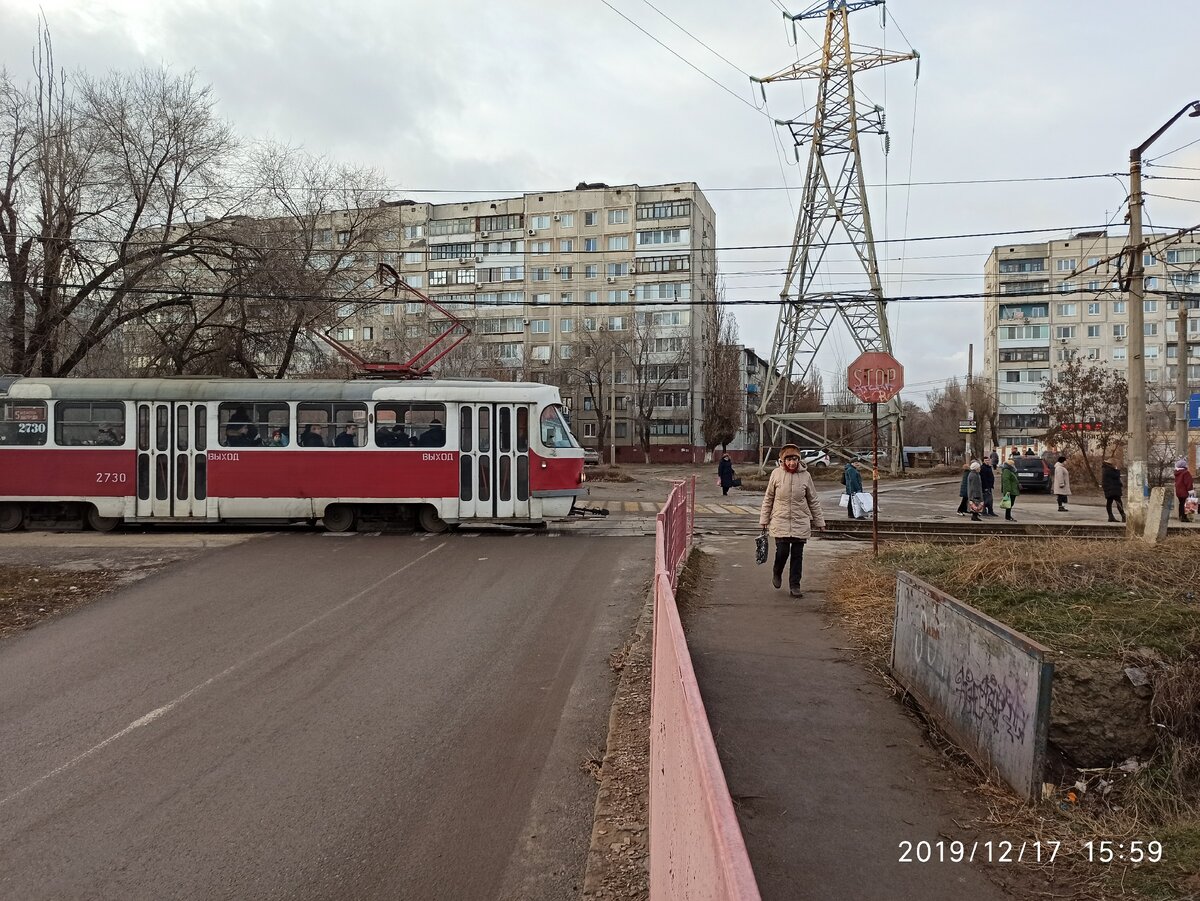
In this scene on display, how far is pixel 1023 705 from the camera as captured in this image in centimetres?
441

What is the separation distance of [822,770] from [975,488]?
19022 mm

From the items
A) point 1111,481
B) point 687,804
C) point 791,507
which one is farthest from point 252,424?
point 1111,481

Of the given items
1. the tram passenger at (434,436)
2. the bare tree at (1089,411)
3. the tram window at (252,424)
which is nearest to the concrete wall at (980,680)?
the tram passenger at (434,436)

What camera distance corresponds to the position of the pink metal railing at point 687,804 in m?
Answer: 1.83

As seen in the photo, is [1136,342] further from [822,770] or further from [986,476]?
[822,770]

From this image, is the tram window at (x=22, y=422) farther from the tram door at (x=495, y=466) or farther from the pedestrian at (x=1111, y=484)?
the pedestrian at (x=1111, y=484)

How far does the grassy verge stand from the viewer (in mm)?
3771

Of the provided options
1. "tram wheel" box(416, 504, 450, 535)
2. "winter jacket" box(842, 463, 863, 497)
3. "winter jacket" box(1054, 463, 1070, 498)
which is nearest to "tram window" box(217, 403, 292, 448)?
"tram wheel" box(416, 504, 450, 535)

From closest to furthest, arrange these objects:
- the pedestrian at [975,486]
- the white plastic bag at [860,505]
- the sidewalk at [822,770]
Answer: the sidewalk at [822,770]
the white plastic bag at [860,505]
the pedestrian at [975,486]

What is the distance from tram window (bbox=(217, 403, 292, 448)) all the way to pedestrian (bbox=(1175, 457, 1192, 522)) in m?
21.8

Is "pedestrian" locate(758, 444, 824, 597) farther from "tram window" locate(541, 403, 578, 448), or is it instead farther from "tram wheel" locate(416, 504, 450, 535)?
"tram wheel" locate(416, 504, 450, 535)

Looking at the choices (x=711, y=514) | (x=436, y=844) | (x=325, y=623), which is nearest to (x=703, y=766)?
(x=436, y=844)

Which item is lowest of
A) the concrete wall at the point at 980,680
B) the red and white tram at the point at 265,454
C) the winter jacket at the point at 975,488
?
the concrete wall at the point at 980,680

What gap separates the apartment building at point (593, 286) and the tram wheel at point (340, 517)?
50.2m
